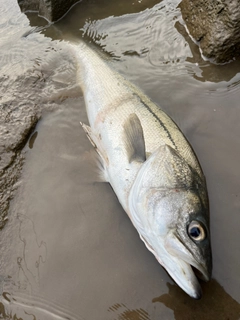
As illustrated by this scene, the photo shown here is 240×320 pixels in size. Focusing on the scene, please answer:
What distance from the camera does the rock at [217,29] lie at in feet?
13.9

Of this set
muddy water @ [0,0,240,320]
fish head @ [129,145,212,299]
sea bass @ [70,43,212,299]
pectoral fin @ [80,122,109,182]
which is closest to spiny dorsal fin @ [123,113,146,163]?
sea bass @ [70,43,212,299]

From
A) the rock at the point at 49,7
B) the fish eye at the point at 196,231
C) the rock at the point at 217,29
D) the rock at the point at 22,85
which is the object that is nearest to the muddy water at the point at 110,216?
the rock at the point at 22,85

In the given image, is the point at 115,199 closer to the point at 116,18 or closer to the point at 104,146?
the point at 104,146

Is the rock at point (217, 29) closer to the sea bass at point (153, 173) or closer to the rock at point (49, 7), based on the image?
the sea bass at point (153, 173)

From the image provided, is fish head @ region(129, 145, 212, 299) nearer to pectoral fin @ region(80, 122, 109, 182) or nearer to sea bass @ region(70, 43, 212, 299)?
sea bass @ region(70, 43, 212, 299)

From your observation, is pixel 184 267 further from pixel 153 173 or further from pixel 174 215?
pixel 153 173

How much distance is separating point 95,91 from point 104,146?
3.25ft

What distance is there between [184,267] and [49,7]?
202 inches

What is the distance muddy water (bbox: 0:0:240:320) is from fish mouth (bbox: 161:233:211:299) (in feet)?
1.14

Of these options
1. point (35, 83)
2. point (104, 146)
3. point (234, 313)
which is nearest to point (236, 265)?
point (234, 313)

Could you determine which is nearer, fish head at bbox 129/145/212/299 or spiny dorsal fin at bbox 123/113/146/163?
fish head at bbox 129/145/212/299

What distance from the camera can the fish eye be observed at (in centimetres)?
248

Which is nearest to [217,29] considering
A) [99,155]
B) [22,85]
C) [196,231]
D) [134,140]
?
[134,140]

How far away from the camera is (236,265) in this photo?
2.75 metres
